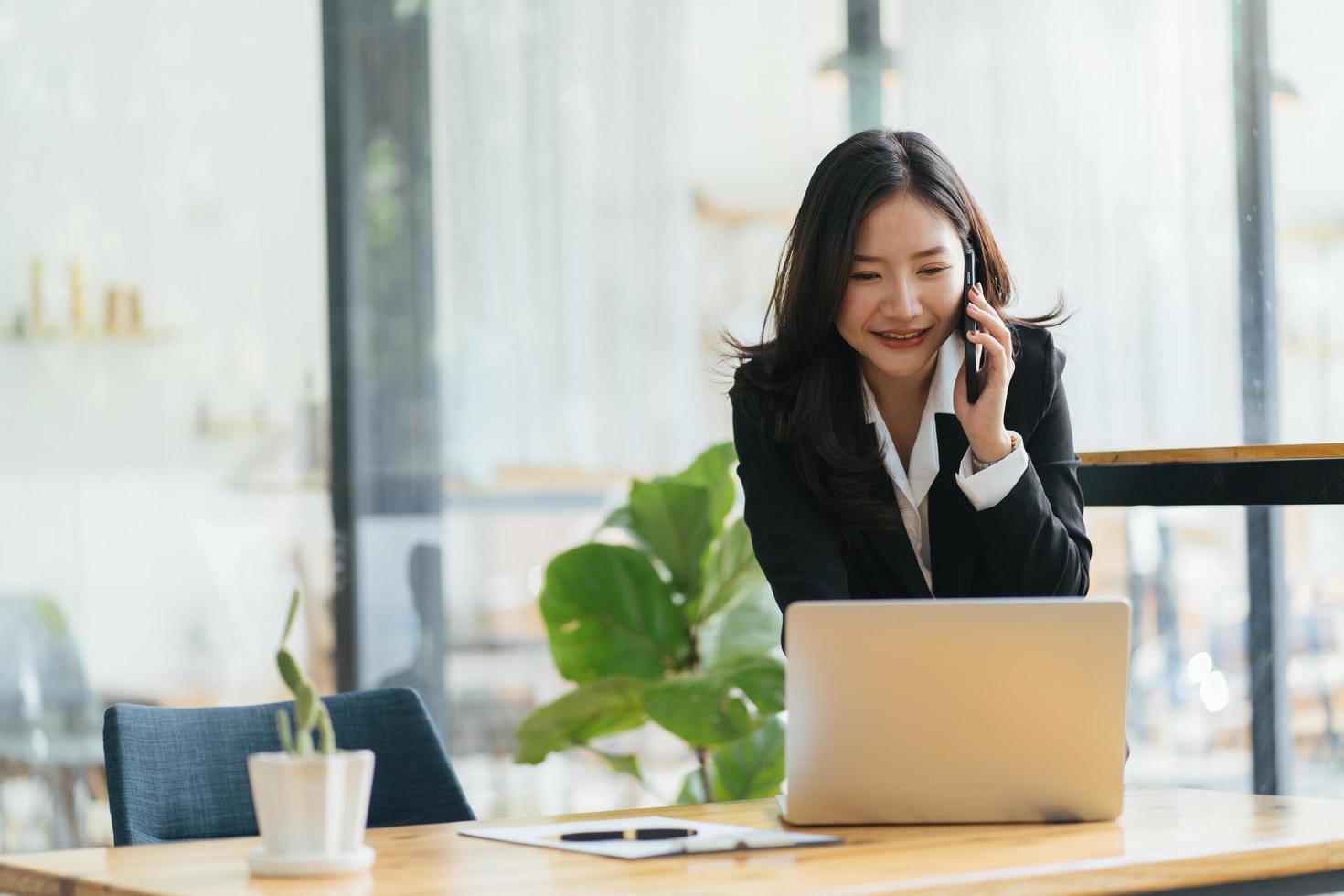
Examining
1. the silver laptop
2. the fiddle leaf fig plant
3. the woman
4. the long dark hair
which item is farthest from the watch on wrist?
the fiddle leaf fig plant

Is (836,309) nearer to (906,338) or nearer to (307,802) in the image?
(906,338)

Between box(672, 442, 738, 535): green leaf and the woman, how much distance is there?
1.00 meters

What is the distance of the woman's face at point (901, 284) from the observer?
2.22 metres

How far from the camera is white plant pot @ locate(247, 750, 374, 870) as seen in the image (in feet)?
5.13

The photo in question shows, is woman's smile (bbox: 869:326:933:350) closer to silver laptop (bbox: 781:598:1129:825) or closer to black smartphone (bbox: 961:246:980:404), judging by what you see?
black smartphone (bbox: 961:246:980:404)

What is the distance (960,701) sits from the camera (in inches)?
68.7

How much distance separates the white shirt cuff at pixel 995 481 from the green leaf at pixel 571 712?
4.12ft

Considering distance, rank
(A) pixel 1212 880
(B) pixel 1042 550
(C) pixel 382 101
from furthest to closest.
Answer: (C) pixel 382 101
(B) pixel 1042 550
(A) pixel 1212 880

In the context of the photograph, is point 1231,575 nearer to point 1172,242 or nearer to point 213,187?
point 1172,242

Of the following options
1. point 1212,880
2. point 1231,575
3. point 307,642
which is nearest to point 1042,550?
point 1212,880

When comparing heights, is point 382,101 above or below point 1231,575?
above

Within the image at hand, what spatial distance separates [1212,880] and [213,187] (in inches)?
112

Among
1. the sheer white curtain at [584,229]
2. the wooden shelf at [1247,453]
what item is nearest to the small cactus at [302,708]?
the wooden shelf at [1247,453]

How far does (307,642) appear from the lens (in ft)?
13.0
